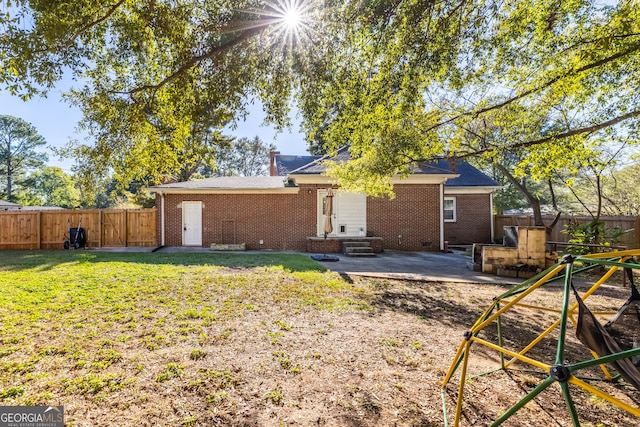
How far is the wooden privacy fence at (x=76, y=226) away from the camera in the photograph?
43.2ft

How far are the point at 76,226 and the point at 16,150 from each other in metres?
35.8

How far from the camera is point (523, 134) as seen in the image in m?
8.08

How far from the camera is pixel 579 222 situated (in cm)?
1196

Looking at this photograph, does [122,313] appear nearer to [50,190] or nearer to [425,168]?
[425,168]

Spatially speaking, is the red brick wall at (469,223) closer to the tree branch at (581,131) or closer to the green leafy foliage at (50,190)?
the tree branch at (581,131)

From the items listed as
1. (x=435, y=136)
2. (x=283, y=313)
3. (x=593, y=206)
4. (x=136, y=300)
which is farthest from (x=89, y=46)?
(x=593, y=206)

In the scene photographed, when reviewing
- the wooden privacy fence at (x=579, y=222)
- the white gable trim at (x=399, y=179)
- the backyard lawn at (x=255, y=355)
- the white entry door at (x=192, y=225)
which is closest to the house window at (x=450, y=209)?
the wooden privacy fence at (x=579, y=222)

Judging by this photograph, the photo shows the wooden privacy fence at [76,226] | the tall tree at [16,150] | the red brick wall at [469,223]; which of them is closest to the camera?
the wooden privacy fence at [76,226]

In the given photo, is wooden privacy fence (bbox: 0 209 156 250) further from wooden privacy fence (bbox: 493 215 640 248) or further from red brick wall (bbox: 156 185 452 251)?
wooden privacy fence (bbox: 493 215 640 248)

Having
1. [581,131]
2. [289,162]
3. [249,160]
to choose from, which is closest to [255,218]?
[289,162]

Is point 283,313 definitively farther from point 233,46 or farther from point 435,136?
point 435,136

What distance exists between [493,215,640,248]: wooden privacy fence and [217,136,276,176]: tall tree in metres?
30.7

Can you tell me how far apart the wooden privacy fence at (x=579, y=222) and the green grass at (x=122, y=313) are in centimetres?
1085

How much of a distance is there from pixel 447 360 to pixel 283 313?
2.42 metres
